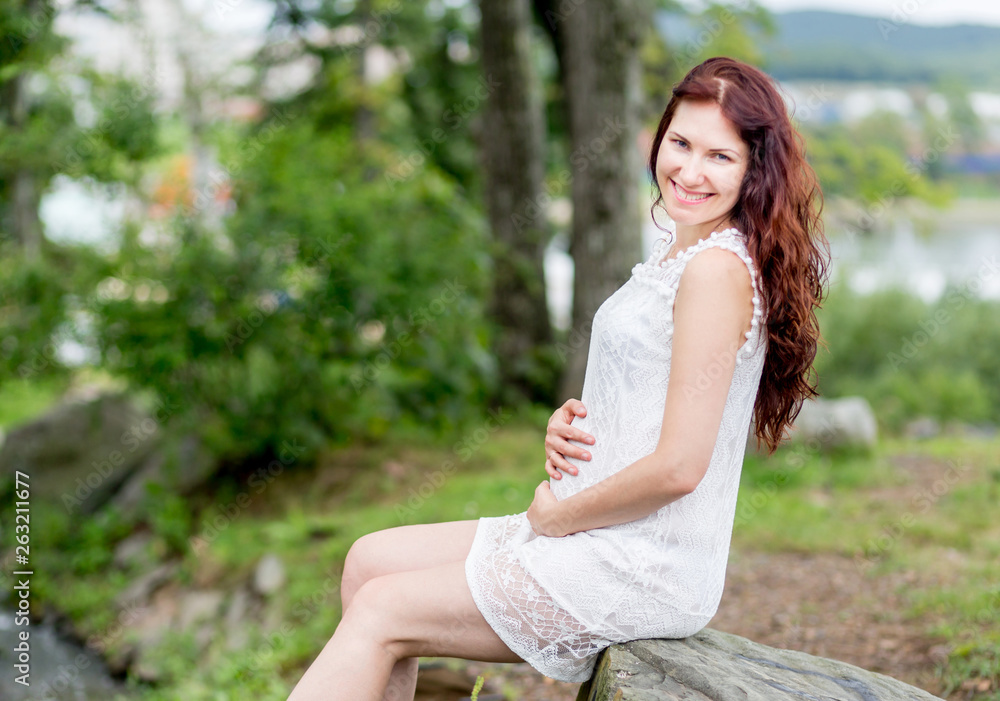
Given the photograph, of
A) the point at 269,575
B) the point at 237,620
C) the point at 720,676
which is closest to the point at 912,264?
the point at 269,575

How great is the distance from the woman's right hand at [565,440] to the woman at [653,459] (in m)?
0.01

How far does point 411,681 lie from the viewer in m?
2.12

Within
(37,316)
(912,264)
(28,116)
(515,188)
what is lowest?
(37,316)

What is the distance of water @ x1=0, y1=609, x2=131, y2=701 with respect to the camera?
468 cm

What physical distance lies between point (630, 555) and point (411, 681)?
630mm

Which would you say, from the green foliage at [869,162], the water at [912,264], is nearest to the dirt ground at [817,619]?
the water at [912,264]

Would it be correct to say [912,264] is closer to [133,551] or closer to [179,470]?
[179,470]

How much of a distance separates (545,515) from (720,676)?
512mm

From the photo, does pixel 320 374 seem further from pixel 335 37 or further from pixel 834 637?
pixel 335 37

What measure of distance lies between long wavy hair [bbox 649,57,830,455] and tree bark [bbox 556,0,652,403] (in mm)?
4769

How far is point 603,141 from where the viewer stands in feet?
21.9

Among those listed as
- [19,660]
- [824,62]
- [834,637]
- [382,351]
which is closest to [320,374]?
[382,351]

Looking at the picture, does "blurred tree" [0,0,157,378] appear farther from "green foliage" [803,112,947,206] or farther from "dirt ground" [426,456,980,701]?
"green foliage" [803,112,947,206]

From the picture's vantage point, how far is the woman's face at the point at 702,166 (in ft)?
6.33
